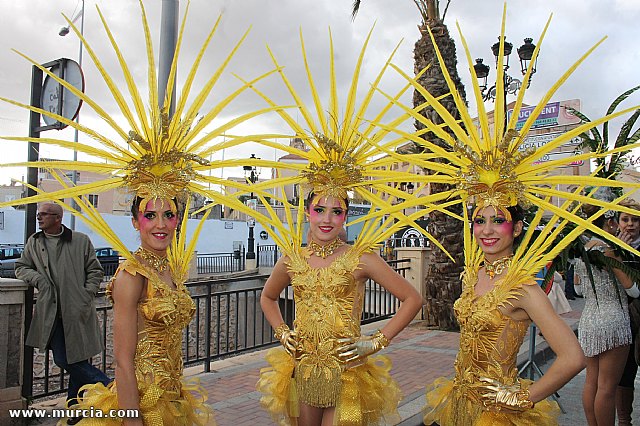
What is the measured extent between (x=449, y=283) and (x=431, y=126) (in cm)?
679

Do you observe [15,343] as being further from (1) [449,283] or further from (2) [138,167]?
(1) [449,283]

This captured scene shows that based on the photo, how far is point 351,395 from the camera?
2.93m

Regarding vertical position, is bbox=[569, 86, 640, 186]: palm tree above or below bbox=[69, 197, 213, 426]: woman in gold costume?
above

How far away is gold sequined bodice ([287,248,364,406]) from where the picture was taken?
294cm

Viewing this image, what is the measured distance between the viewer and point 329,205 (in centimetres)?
314

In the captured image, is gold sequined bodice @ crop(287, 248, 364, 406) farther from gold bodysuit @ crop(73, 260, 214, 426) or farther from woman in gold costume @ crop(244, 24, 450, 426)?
gold bodysuit @ crop(73, 260, 214, 426)

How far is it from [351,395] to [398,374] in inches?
143

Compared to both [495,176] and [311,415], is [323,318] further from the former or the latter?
[495,176]

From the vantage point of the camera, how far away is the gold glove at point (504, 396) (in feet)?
7.71

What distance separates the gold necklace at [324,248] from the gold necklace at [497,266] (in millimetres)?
958

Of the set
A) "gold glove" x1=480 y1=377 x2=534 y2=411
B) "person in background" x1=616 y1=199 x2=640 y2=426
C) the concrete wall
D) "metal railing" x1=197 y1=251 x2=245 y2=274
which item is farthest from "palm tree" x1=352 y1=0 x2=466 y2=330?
"metal railing" x1=197 y1=251 x2=245 y2=274

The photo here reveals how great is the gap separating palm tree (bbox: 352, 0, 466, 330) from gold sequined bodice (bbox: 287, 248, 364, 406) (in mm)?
5985

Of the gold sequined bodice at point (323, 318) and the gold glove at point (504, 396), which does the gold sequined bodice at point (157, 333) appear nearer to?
the gold sequined bodice at point (323, 318)

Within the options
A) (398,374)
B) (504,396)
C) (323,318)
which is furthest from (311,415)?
(398,374)
